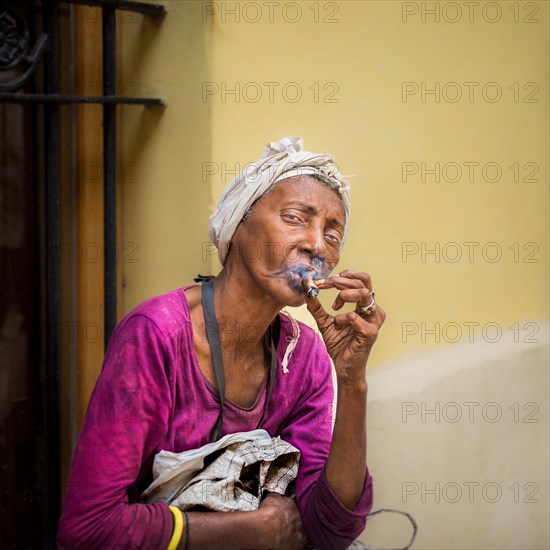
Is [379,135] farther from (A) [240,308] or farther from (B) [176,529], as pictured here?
(B) [176,529]

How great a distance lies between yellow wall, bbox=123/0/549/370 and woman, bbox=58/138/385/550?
1.93 ft

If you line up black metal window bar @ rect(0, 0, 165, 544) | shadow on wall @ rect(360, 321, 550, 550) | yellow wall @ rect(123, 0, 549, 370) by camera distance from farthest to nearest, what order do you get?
shadow on wall @ rect(360, 321, 550, 550) < yellow wall @ rect(123, 0, 549, 370) < black metal window bar @ rect(0, 0, 165, 544)

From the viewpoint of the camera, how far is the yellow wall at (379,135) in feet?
10.3

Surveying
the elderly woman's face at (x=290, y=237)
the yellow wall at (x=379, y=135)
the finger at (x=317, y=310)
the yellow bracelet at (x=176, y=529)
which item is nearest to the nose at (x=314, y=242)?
the elderly woman's face at (x=290, y=237)

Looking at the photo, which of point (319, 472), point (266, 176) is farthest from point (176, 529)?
point (266, 176)

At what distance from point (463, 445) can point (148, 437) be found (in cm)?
158

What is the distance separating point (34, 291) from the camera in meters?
3.43

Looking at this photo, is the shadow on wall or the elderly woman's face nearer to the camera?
the elderly woman's face

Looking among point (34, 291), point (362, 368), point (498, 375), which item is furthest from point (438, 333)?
point (34, 291)

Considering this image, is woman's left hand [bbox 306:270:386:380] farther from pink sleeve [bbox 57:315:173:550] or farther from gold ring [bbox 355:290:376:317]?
pink sleeve [bbox 57:315:173:550]

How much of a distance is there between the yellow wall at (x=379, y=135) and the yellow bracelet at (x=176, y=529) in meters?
1.05

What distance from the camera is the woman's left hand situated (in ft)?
7.82

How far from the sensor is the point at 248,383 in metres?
2.68

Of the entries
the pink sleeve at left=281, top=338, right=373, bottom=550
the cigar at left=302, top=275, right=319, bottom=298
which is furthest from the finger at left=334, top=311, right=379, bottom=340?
the pink sleeve at left=281, top=338, right=373, bottom=550
